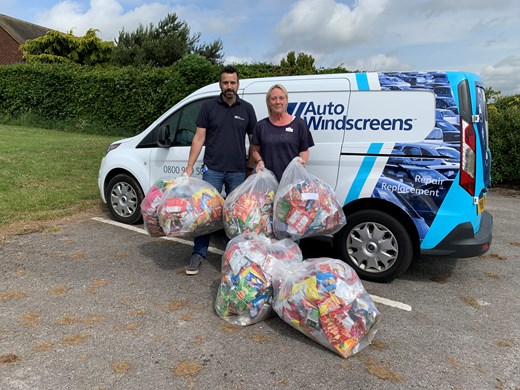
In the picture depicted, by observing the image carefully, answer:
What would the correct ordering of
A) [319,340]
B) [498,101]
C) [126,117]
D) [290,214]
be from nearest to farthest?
[319,340], [290,214], [498,101], [126,117]

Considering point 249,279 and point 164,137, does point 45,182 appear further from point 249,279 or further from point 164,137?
point 249,279

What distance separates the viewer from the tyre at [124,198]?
5586mm

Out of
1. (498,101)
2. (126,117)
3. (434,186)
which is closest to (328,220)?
(434,186)

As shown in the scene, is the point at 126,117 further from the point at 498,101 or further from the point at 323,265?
the point at 323,265

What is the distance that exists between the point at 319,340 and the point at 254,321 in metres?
0.56

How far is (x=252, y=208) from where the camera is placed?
3.65 meters

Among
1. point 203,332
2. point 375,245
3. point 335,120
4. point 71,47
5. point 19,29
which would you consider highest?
point 19,29

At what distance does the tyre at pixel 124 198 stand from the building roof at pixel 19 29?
35.2 metres

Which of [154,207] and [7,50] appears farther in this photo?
[7,50]

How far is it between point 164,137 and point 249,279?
7.89 feet

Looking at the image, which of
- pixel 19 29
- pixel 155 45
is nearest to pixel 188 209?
pixel 155 45

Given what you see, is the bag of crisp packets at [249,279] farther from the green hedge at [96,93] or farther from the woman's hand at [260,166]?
the green hedge at [96,93]

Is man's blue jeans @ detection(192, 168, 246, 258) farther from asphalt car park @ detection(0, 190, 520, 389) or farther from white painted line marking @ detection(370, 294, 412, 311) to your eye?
white painted line marking @ detection(370, 294, 412, 311)

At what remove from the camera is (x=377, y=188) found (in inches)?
152
